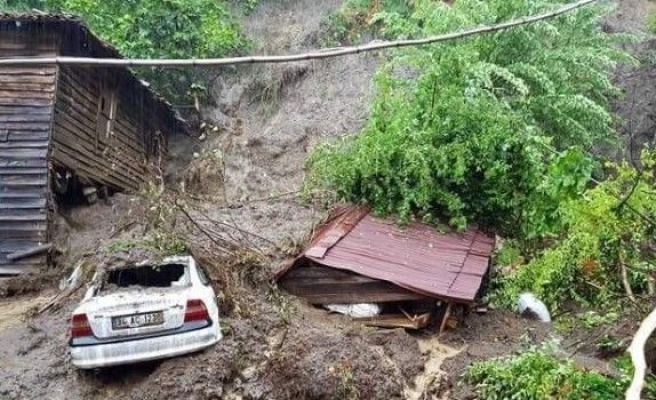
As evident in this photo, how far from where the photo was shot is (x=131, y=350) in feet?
23.5

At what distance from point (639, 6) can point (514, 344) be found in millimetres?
18774

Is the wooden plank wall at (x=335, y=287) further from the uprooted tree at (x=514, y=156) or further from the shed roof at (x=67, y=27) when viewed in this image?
the shed roof at (x=67, y=27)

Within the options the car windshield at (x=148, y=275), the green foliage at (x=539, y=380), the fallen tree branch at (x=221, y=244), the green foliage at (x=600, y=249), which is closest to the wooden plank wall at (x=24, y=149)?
the fallen tree branch at (x=221, y=244)

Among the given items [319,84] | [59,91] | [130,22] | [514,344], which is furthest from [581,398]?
[130,22]

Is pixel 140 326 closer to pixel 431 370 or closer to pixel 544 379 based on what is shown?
pixel 431 370

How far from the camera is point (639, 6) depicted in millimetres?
23094

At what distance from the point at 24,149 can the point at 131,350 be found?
8320 mm

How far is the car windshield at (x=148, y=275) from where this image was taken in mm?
8023

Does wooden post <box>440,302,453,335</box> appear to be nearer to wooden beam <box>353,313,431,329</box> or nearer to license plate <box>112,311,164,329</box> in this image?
wooden beam <box>353,313,431,329</box>

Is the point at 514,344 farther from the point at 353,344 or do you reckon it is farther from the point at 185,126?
the point at 185,126

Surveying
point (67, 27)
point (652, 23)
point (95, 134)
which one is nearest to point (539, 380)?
point (67, 27)

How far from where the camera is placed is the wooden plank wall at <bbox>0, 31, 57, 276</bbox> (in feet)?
43.7

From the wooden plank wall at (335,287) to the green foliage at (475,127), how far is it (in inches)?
78.8

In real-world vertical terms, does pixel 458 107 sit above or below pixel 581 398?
above
